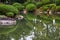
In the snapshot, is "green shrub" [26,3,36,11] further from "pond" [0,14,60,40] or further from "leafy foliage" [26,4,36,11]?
"pond" [0,14,60,40]

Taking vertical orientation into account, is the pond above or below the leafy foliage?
above

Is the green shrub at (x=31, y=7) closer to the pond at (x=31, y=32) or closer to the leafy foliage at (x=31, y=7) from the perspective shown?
the leafy foliage at (x=31, y=7)

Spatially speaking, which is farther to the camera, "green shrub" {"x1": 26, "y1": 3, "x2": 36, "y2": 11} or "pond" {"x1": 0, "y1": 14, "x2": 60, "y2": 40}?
"green shrub" {"x1": 26, "y1": 3, "x2": 36, "y2": 11}

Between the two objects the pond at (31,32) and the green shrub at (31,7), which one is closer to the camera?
the pond at (31,32)

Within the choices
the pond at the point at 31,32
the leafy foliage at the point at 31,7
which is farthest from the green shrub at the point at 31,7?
the pond at the point at 31,32

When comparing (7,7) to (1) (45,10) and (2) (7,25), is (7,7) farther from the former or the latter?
(1) (45,10)

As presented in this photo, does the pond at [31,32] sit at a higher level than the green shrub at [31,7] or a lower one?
higher

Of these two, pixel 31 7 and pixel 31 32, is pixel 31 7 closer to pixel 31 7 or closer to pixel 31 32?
pixel 31 7

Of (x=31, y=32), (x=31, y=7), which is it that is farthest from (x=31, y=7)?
(x=31, y=32)

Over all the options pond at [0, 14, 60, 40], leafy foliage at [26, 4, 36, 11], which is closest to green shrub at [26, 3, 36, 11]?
leafy foliage at [26, 4, 36, 11]

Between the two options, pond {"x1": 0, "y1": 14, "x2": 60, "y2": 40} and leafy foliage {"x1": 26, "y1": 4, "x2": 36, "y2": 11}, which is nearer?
pond {"x1": 0, "y1": 14, "x2": 60, "y2": 40}

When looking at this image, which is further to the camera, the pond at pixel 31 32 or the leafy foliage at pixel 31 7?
the leafy foliage at pixel 31 7

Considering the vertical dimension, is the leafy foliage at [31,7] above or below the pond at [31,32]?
below

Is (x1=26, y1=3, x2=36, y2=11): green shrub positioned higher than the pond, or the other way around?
the pond
